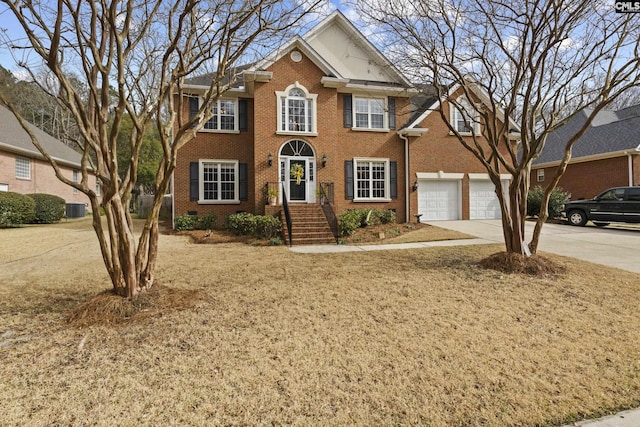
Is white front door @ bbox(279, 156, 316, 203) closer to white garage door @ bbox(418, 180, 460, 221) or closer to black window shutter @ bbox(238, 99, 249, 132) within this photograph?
black window shutter @ bbox(238, 99, 249, 132)

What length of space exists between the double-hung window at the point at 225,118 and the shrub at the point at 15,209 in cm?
860

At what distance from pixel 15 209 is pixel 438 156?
18.3m

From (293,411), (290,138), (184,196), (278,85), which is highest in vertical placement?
(278,85)

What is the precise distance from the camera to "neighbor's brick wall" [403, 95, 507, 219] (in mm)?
15648

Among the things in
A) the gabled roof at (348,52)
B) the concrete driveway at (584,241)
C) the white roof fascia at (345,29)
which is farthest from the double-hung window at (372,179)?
the white roof fascia at (345,29)

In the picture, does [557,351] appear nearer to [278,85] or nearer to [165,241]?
[165,241]

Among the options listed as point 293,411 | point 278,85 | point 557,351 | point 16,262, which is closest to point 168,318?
point 293,411

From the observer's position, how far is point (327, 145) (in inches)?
562

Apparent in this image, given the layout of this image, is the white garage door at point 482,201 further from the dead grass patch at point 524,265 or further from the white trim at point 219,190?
the white trim at point 219,190

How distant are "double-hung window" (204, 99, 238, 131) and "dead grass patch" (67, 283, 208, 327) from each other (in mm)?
10682

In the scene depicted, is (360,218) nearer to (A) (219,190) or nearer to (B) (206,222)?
(A) (219,190)

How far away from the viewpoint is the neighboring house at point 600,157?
62.2ft

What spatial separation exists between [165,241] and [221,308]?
7779 millimetres

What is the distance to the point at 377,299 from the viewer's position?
499 centimetres
